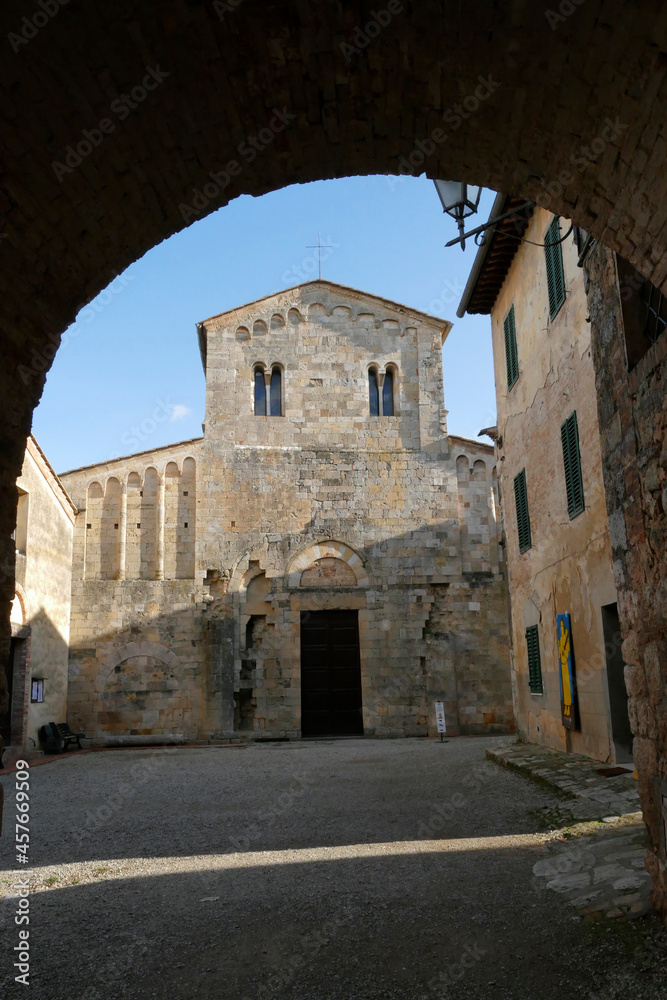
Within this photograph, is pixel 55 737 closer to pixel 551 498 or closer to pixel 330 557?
pixel 330 557

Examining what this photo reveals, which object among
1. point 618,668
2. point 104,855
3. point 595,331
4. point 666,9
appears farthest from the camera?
point 618,668

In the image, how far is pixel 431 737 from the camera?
59.3 feet

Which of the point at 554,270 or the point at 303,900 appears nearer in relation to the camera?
the point at 303,900

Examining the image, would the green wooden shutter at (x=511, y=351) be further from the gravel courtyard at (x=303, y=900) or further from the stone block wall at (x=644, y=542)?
the stone block wall at (x=644, y=542)

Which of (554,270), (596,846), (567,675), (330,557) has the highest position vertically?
(554,270)

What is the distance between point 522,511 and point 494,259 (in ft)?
13.8

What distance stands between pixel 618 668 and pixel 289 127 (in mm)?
7524

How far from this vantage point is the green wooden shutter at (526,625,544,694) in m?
12.1

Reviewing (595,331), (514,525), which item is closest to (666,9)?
(595,331)

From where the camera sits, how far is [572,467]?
10258 mm

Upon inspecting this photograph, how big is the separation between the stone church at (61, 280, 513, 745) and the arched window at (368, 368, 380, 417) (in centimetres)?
5

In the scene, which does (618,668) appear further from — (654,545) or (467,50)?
(467,50)

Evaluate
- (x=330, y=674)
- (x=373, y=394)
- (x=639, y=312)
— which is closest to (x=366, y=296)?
(x=373, y=394)
